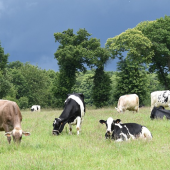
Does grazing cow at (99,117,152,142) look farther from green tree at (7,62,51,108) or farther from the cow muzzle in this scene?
green tree at (7,62,51,108)

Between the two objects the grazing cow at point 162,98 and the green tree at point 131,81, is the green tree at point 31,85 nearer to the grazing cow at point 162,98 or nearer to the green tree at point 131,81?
the green tree at point 131,81

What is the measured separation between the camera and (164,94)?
67.6 feet

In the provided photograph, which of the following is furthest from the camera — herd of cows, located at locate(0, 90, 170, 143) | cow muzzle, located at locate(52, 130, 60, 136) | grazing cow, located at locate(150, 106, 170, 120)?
grazing cow, located at locate(150, 106, 170, 120)

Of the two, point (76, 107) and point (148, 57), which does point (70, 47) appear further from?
point (76, 107)

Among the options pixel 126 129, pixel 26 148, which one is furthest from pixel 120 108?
pixel 26 148

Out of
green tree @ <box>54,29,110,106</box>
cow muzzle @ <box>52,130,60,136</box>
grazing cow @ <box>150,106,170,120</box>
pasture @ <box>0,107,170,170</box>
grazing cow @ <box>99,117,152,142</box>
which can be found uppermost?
green tree @ <box>54,29,110,106</box>

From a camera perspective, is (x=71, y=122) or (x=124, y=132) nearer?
(x=124, y=132)

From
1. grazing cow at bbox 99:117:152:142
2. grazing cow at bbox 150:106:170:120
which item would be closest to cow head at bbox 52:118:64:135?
grazing cow at bbox 99:117:152:142

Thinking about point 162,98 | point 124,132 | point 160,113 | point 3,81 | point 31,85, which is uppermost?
point 31,85

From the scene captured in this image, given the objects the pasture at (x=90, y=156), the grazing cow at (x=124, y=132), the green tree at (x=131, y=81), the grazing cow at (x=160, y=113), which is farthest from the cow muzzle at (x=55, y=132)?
the green tree at (x=131, y=81)

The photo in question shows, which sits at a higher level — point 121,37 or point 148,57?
→ point 121,37

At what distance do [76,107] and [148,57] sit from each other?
31305mm

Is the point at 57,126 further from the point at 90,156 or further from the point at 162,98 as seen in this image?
the point at 162,98

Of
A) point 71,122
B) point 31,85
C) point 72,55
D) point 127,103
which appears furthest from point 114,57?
point 71,122
